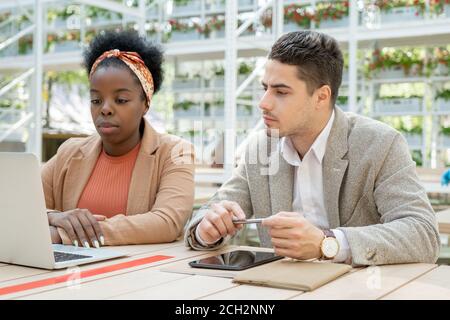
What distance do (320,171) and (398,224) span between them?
0.32 meters

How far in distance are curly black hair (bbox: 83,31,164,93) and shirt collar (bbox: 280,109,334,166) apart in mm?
549

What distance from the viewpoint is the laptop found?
1.03 m

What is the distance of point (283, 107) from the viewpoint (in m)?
1.44

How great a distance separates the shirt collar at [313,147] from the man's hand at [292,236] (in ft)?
1.34

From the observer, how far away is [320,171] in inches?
58.9

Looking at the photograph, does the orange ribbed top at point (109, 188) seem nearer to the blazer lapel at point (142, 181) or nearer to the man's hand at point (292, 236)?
the blazer lapel at point (142, 181)

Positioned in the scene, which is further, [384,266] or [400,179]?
[400,179]

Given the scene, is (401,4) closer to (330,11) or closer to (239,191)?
(330,11)

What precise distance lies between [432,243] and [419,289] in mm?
317

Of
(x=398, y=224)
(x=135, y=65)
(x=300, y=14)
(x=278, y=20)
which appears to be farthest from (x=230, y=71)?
(x=398, y=224)

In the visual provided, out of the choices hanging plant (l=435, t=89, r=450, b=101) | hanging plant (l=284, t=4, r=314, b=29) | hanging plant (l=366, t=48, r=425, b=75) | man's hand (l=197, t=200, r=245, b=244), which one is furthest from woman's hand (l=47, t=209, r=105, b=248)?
hanging plant (l=284, t=4, r=314, b=29)

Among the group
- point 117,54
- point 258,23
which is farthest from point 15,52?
point 117,54

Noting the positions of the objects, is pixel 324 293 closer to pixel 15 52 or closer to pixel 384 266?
pixel 384 266

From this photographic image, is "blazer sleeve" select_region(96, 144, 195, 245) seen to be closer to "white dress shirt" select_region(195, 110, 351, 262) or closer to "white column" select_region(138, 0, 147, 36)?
"white dress shirt" select_region(195, 110, 351, 262)
